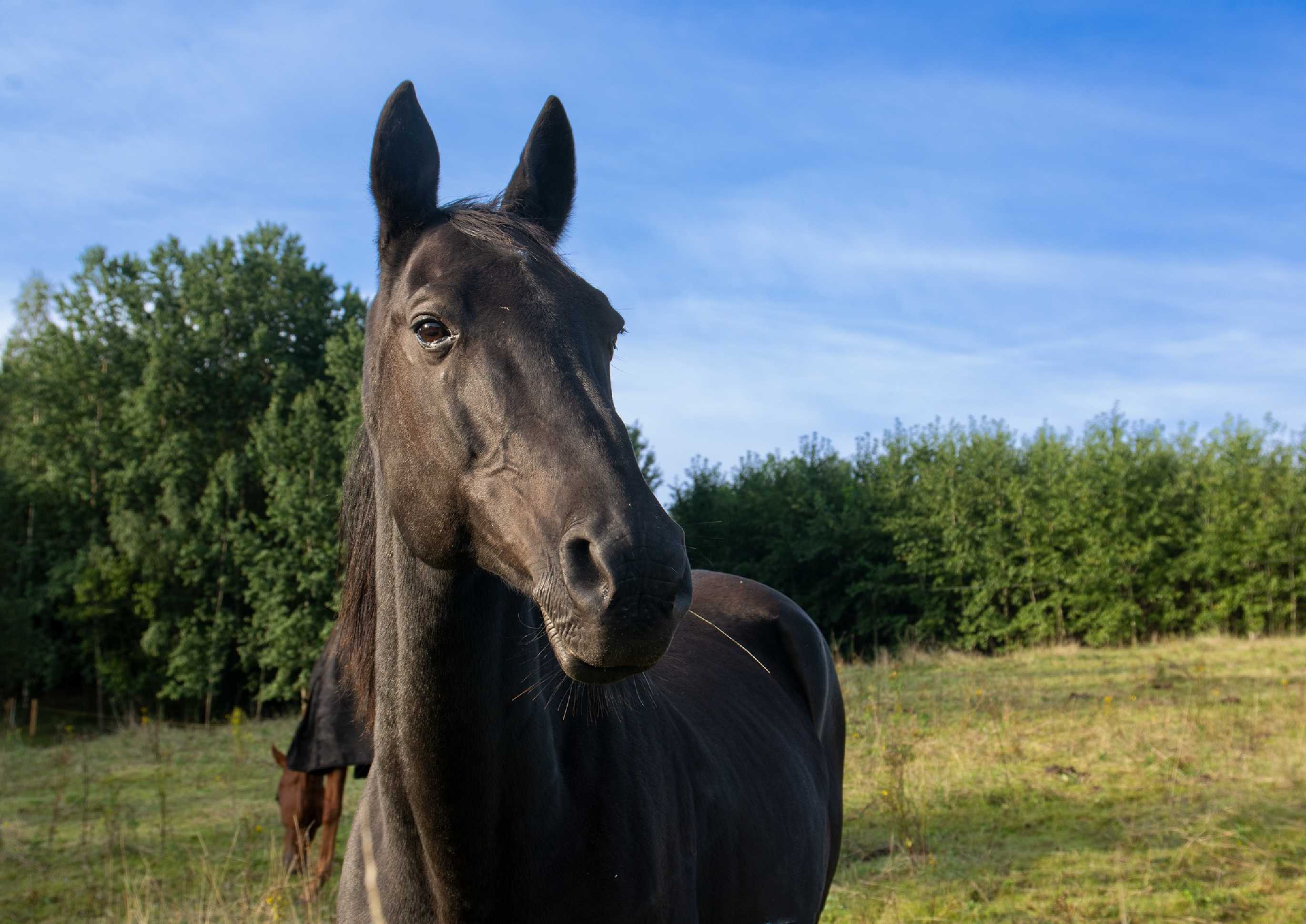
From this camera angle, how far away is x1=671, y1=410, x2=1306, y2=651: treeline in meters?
23.4

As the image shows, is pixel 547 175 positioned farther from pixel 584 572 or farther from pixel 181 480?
pixel 181 480

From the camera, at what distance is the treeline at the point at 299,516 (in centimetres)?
2327

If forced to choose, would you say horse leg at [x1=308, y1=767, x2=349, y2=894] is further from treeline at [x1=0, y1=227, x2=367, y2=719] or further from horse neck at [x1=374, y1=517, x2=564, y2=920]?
treeline at [x1=0, y1=227, x2=367, y2=719]

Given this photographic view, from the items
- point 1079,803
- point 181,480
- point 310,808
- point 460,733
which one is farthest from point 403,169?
point 181,480

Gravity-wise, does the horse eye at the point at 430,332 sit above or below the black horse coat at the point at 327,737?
above

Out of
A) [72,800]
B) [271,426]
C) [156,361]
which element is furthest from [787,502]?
[72,800]

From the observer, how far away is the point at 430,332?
1911mm

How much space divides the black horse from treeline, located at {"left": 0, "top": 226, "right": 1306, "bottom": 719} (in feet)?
69.0

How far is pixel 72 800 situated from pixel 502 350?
10.4 m

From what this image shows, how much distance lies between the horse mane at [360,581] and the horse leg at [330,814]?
16.0 ft

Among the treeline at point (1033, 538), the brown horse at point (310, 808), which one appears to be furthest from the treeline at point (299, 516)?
the brown horse at point (310, 808)

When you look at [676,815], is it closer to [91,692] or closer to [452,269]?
[452,269]

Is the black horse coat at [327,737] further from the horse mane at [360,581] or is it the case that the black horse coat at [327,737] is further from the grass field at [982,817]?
the horse mane at [360,581]

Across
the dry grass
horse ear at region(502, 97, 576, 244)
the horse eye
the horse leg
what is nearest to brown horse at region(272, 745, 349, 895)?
the horse leg
